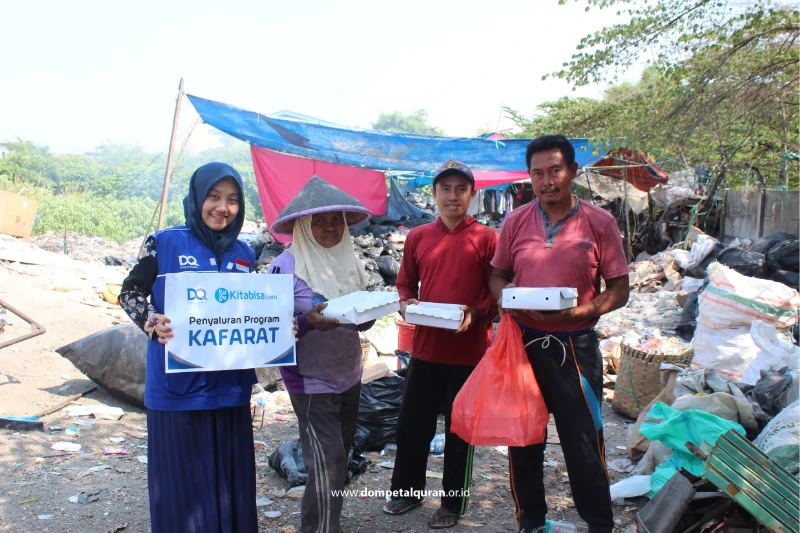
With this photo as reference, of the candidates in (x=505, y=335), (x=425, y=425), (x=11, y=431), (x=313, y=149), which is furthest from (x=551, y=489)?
(x=313, y=149)

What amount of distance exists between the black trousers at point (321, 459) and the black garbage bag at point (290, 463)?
94cm

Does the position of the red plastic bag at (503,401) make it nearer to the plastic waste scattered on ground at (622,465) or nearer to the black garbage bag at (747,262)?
the plastic waste scattered on ground at (622,465)

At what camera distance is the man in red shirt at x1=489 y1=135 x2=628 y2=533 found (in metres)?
2.52

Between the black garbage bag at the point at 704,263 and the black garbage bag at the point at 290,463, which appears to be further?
the black garbage bag at the point at 704,263

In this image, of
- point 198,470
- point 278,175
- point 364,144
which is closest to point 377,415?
point 198,470

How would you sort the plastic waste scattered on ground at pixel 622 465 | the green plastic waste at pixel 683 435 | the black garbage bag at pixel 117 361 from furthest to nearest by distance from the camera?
1. the black garbage bag at pixel 117 361
2. the plastic waste scattered on ground at pixel 622 465
3. the green plastic waste at pixel 683 435

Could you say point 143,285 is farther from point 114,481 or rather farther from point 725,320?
point 725,320

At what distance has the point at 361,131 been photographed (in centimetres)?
820

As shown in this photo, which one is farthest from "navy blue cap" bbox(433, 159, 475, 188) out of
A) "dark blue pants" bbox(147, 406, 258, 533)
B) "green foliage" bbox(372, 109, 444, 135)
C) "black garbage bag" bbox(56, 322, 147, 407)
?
"green foliage" bbox(372, 109, 444, 135)

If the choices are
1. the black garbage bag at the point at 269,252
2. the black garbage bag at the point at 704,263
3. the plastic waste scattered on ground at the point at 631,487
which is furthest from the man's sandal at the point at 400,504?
the black garbage bag at the point at 269,252

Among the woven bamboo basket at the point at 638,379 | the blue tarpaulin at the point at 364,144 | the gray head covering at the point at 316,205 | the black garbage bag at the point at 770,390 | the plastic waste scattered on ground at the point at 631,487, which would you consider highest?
the blue tarpaulin at the point at 364,144

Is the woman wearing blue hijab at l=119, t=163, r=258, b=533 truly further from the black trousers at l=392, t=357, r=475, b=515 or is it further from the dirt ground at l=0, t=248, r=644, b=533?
the black trousers at l=392, t=357, r=475, b=515

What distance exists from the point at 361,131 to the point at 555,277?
608cm

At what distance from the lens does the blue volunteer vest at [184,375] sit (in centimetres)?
229
